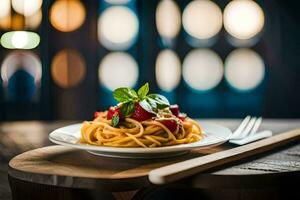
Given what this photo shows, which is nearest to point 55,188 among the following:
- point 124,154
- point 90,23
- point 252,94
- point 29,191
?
point 29,191

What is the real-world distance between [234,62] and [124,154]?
4.62m

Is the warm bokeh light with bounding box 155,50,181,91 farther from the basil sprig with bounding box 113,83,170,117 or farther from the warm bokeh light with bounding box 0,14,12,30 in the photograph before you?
the basil sprig with bounding box 113,83,170,117

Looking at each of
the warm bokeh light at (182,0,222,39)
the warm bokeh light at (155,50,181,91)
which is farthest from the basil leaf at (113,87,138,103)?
the warm bokeh light at (182,0,222,39)

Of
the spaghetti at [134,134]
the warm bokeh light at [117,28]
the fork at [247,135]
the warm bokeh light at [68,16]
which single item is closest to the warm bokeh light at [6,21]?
the warm bokeh light at [68,16]

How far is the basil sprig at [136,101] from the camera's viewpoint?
1352 millimetres

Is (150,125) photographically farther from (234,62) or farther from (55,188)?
(234,62)

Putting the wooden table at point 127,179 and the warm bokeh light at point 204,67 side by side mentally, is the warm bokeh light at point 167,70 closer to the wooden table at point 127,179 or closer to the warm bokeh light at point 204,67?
the warm bokeh light at point 204,67

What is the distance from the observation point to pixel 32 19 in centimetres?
548

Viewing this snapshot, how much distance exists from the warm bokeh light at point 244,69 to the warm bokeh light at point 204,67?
4.3 inches

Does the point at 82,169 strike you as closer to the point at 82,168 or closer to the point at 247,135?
the point at 82,168

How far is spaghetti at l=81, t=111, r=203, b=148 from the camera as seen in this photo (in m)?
1.34

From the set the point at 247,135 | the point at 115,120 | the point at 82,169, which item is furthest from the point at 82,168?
the point at 247,135

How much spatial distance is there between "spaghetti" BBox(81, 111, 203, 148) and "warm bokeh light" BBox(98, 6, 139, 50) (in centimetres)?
442

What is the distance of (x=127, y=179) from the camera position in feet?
3.59
